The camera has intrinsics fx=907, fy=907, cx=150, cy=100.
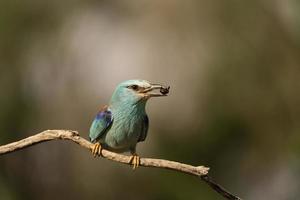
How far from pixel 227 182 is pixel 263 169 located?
0.84m

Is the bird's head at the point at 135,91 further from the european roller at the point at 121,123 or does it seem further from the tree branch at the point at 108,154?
the tree branch at the point at 108,154

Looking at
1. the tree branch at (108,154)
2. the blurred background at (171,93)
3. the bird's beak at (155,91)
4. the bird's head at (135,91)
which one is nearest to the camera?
the tree branch at (108,154)

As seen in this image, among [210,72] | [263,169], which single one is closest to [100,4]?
[210,72]

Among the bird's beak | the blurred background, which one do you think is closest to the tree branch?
the bird's beak

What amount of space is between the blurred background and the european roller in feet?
16.4

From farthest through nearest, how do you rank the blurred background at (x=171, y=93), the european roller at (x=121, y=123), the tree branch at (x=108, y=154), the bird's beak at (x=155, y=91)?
1. the blurred background at (x=171, y=93)
2. the european roller at (x=121, y=123)
3. the bird's beak at (x=155, y=91)
4. the tree branch at (x=108, y=154)

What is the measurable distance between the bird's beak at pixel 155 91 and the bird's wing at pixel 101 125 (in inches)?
11.3

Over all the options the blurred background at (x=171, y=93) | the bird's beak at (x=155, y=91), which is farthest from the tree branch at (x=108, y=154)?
the blurred background at (x=171, y=93)

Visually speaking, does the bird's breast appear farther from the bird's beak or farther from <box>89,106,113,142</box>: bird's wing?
the bird's beak

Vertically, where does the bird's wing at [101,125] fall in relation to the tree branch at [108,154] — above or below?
above

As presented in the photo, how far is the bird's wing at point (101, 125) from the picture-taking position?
13.8 ft

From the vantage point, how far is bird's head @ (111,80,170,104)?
399 centimetres

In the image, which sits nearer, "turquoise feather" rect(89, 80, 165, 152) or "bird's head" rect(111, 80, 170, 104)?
"bird's head" rect(111, 80, 170, 104)

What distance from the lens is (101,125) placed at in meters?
4.23
